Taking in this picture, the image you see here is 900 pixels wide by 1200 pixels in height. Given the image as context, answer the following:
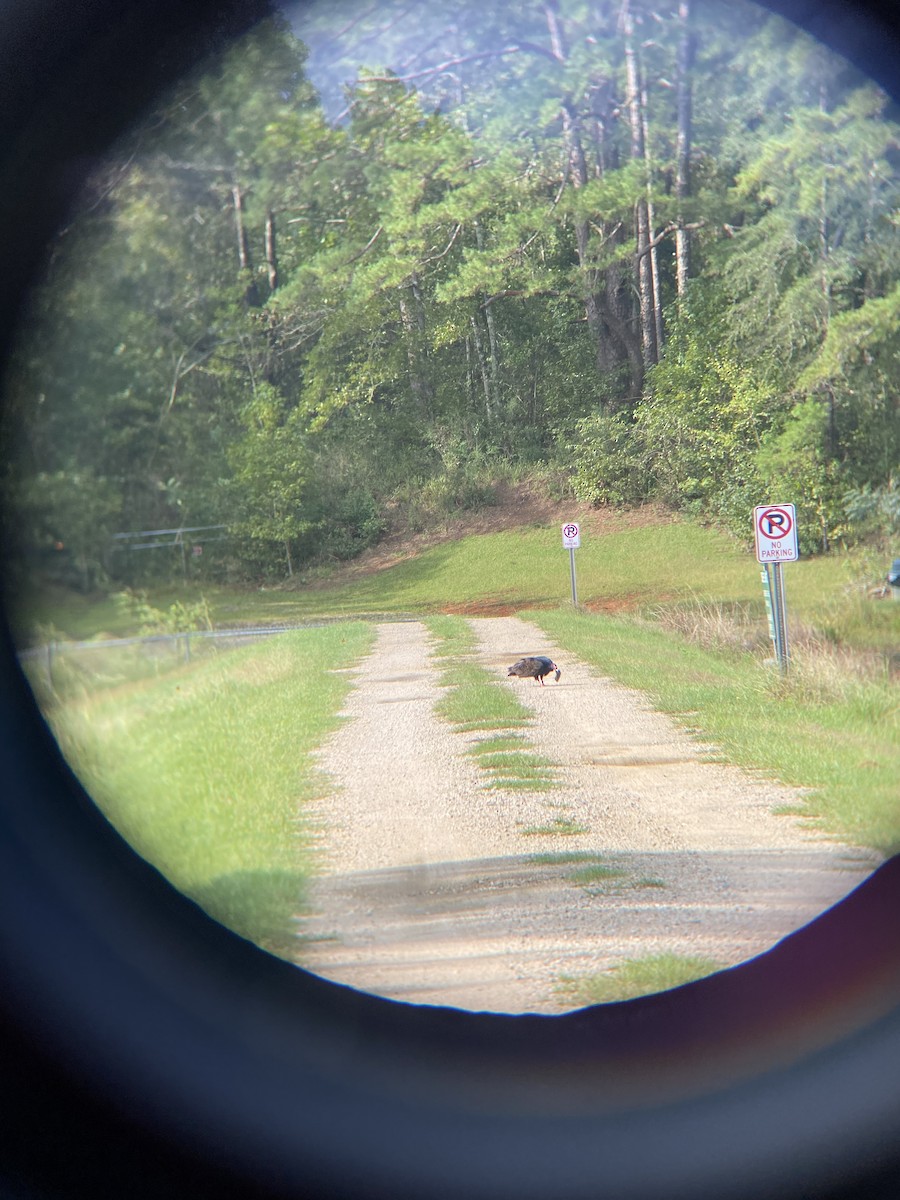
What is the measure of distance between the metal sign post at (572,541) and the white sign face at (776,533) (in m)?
0.26

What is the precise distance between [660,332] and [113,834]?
3.64 feet

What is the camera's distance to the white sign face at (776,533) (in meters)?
1.61

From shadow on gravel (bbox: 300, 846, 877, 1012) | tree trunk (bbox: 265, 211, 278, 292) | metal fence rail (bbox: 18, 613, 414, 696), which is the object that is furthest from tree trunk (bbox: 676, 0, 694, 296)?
shadow on gravel (bbox: 300, 846, 877, 1012)

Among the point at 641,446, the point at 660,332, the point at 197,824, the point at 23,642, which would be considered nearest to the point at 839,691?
the point at 641,446

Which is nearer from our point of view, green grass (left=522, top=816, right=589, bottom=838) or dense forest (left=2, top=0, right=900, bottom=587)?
dense forest (left=2, top=0, right=900, bottom=587)

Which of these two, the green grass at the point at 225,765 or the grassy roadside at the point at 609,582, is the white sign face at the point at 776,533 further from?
the green grass at the point at 225,765

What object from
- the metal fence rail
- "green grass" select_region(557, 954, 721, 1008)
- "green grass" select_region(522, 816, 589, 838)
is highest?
the metal fence rail

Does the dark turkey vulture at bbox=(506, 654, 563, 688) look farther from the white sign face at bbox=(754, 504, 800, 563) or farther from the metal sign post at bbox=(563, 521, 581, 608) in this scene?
the white sign face at bbox=(754, 504, 800, 563)

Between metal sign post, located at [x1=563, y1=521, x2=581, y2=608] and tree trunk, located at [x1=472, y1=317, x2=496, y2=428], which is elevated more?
tree trunk, located at [x1=472, y1=317, x2=496, y2=428]

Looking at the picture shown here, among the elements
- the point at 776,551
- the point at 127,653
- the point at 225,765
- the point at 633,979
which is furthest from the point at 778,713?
the point at 127,653

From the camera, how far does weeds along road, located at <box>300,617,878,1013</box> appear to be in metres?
1.59

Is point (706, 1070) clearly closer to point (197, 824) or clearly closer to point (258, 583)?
point (197, 824)

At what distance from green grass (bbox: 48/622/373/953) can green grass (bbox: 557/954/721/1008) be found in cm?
45

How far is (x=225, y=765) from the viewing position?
59.7 inches
